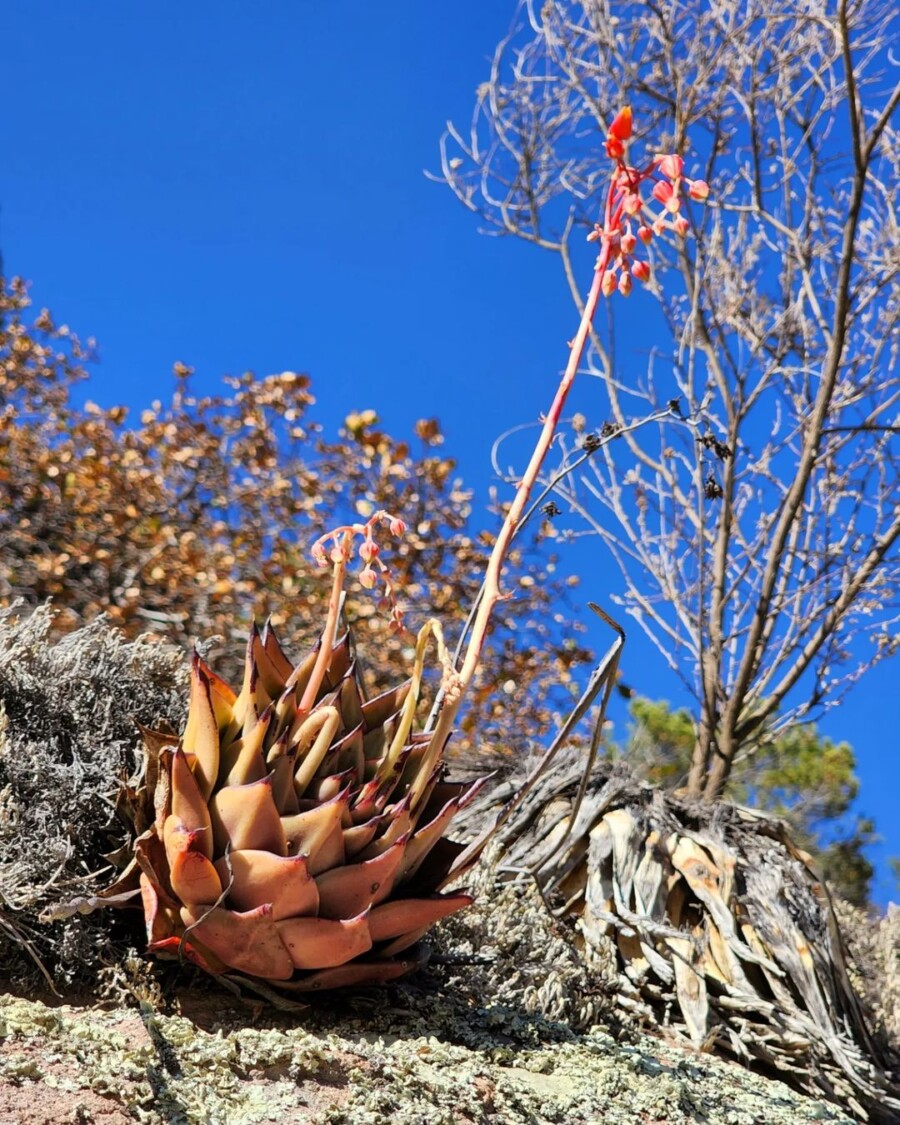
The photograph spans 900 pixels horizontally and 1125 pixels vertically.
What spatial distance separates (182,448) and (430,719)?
23.8 feet

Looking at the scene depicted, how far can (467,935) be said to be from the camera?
8.57ft

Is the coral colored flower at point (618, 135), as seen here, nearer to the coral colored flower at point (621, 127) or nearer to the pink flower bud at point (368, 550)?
the coral colored flower at point (621, 127)

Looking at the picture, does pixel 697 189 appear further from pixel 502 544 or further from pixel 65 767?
pixel 65 767

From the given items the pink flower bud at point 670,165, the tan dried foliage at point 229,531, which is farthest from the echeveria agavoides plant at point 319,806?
the tan dried foliage at point 229,531

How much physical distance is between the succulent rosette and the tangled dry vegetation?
0.16 metres

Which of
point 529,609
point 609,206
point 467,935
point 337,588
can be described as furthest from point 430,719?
point 529,609

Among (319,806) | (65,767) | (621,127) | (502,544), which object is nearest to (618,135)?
(621,127)

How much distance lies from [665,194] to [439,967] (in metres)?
1.65

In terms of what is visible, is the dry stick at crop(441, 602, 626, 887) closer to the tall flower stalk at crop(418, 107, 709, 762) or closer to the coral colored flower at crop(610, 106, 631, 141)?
the tall flower stalk at crop(418, 107, 709, 762)

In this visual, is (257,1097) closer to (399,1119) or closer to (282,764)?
(399,1119)

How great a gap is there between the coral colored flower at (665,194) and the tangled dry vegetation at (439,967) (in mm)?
1519

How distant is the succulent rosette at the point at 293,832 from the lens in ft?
6.34

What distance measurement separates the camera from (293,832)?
196 centimetres

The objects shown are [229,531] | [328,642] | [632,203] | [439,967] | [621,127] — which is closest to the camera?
[621,127]
